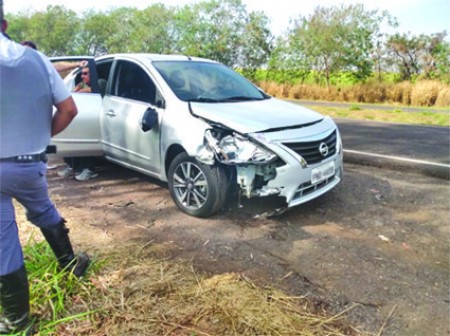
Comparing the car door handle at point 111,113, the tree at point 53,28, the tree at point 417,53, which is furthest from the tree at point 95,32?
the car door handle at point 111,113

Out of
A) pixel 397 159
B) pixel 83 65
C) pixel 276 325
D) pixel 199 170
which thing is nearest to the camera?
pixel 276 325

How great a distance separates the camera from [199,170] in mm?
4012

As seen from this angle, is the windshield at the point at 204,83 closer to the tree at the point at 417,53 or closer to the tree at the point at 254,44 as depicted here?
the tree at the point at 417,53

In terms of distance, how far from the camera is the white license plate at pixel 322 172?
394cm

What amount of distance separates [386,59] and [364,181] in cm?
2264

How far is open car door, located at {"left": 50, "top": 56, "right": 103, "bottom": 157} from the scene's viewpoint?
5.04 m

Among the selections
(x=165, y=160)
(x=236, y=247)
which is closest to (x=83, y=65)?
(x=165, y=160)

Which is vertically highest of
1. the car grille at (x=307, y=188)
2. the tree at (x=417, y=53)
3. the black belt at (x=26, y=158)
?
the tree at (x=417, y=53)

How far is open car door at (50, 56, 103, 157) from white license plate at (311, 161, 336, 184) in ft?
9.69

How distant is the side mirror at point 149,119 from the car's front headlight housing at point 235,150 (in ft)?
2.50

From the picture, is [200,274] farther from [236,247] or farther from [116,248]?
[116,248]

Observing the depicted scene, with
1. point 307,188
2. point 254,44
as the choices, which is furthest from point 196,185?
point 254,44

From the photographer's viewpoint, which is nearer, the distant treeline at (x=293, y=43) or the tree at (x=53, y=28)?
the distant treeline at (x=293, y=43)

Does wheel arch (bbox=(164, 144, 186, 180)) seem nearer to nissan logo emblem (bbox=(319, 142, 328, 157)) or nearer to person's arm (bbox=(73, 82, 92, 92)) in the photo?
nissan logo emblem (bbox=(319, 142, 328, 157))
